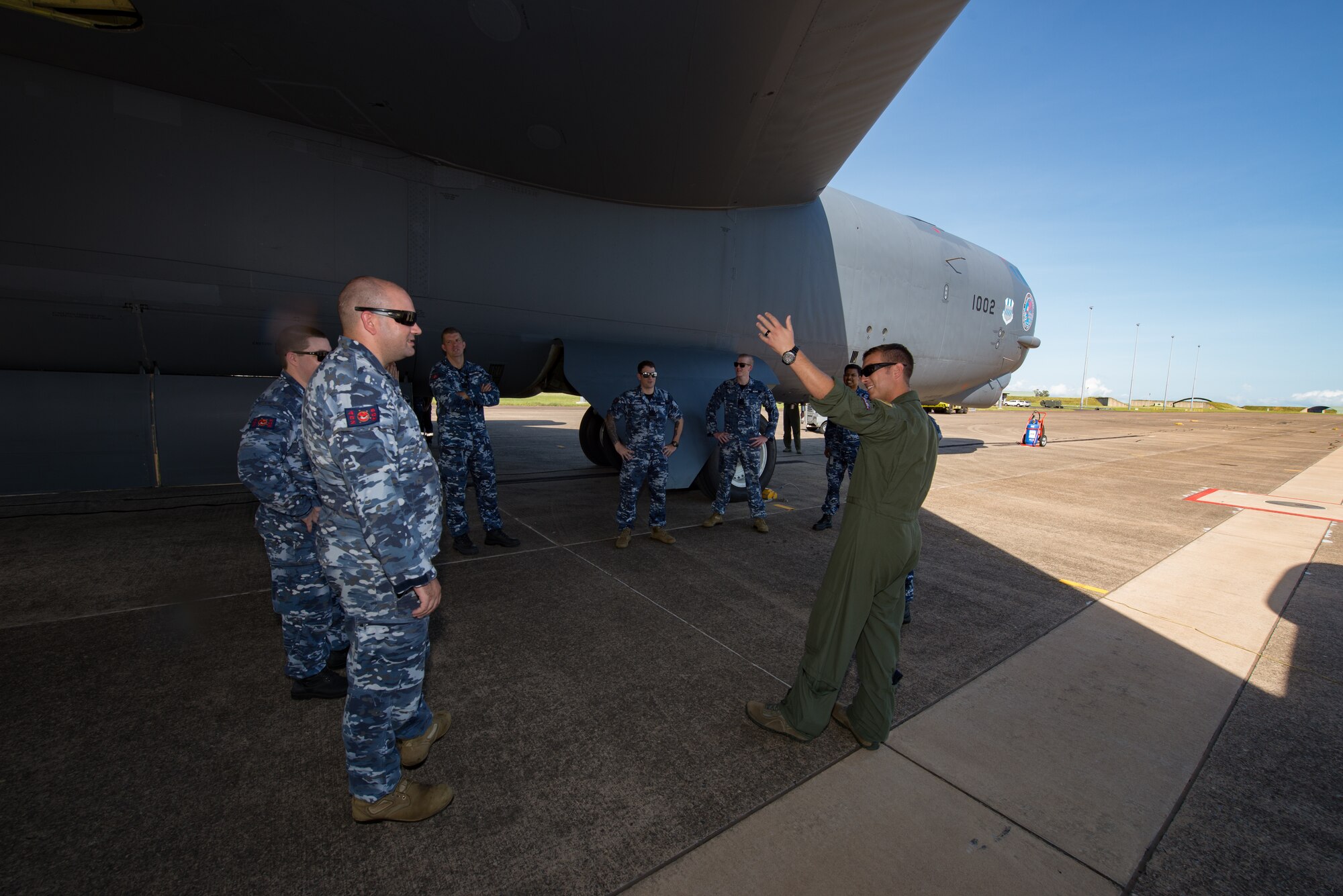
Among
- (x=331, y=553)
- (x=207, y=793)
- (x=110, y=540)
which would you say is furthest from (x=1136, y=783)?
(x=110, y=540)

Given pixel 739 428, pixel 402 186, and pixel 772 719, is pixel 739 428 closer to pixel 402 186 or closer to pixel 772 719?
pixel 772 719

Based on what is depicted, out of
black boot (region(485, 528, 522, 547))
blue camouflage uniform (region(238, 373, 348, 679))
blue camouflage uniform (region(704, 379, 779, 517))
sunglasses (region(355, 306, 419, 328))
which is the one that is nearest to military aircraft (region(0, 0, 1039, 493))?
blue camouflage uniform (region(704, 379, 779, 517))

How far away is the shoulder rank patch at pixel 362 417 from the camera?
1.81 meters

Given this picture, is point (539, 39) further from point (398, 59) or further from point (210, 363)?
point (210, 363)

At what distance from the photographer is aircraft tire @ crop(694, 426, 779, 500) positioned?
21.7 ft

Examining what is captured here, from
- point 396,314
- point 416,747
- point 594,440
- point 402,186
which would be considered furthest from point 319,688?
point 594,440

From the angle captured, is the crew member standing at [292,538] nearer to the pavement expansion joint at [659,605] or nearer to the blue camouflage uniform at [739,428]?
the pavement expansion joint at [659,605]

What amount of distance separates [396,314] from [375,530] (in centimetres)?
79

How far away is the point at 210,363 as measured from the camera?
5.33 meters

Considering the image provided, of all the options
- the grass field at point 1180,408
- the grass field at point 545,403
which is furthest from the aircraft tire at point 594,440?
the grass field at point 1180,408

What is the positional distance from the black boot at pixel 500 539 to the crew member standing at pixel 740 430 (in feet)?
6.79

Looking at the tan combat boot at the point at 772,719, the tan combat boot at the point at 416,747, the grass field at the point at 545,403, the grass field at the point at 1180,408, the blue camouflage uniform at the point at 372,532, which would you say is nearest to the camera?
the blue camouflage uniform at the point at 372,532

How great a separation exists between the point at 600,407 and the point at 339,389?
161 inches

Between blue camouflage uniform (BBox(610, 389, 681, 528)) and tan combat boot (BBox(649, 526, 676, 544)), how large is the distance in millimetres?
60
